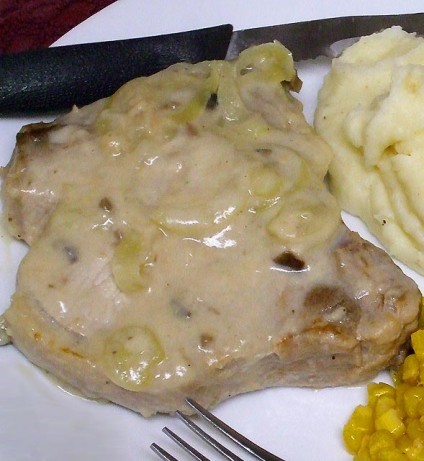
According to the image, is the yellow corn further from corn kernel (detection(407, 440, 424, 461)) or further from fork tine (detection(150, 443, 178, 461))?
fork tine (detection(150, 443, 178, 461))

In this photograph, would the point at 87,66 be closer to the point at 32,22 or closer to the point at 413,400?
the point at 32,22

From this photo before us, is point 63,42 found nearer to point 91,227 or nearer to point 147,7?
point 147,7

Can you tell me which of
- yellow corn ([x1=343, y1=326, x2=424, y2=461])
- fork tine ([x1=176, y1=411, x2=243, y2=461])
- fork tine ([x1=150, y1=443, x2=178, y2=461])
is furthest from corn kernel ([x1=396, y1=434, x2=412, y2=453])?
fork tine ([x1=150, y1=443, x2=178, y2=461])

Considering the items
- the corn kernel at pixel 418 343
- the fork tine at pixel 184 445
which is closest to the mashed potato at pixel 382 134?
the corn kernel at pixel 418 343

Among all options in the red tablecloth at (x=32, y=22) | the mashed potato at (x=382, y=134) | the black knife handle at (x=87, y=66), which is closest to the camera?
the mashed potato at (x=382, y=134)

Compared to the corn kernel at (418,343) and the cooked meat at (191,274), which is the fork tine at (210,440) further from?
the corn kernel at (418,343)

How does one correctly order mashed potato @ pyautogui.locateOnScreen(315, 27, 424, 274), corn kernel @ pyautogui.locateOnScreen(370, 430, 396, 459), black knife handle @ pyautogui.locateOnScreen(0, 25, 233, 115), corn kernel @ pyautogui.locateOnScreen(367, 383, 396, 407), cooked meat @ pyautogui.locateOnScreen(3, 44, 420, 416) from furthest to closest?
black knife handle @ pyautogui.locateOnScreen(0, 25, 233, 115) < mashed potato @ pyautogui.locateOnScreen(315, 27, 424, 274) < corn kernel @ pyautogui.locateOnScreen(367, 383, 396, 407) < cooked meat @ pyautogui.locateOnScreen(3, 44, 420, 416) < corn kernel @ pyautogui.locateOnScreen(370, 430, 396, 459)

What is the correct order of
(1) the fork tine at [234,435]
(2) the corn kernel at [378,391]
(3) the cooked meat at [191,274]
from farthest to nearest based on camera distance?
1. (2) the corn kernel at [378,391]
2. (3) the cooked meat at [191,274]
3. (1) the fork tine at [234,435]
